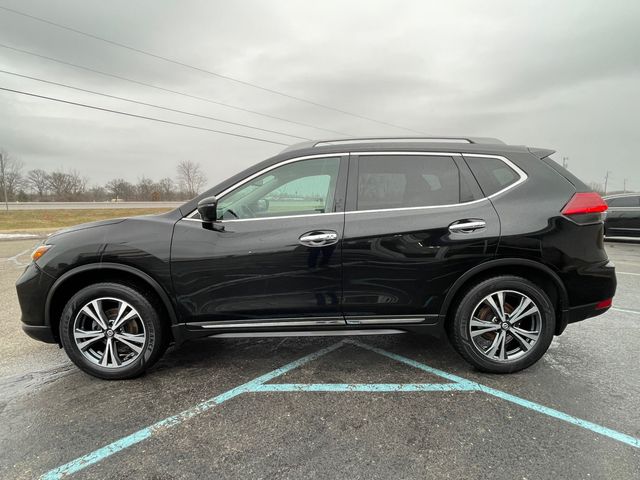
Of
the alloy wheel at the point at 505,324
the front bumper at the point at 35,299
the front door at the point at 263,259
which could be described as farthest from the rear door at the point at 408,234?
the front bumper at the point at 35,299

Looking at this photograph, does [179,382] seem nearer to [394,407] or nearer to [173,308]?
[173,308]

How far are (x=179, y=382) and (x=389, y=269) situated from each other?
1.91 m

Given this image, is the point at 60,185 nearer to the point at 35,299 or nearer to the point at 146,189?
the point at 146,189

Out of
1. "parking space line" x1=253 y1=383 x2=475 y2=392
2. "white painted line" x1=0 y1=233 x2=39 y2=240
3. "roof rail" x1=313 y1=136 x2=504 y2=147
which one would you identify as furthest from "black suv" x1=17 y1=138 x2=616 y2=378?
"white painted line" x1=0 y1=233 x2=39 y2=240

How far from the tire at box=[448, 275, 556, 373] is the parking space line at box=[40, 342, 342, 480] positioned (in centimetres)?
143

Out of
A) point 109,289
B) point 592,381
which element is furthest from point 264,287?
point 592,381

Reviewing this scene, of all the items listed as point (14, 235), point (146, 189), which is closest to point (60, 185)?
point (146, 189)

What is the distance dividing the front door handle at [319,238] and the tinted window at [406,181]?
0.33 meters

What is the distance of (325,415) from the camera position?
2404 millimetres

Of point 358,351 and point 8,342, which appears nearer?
point 358,351

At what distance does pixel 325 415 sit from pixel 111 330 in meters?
1.80

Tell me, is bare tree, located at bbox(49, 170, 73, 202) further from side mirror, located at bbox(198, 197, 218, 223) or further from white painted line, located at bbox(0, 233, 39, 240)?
side mirror, located at bbox(198, 197, 218, 223)

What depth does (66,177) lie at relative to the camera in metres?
55.2

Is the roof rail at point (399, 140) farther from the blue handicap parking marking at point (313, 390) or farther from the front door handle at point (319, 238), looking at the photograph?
the blue handicap parking marking at point (313, 390)
